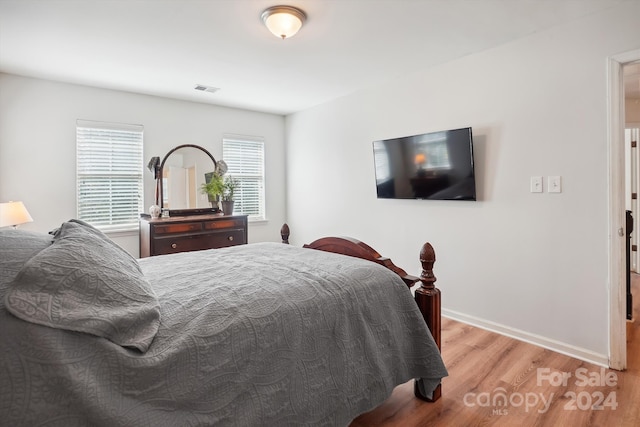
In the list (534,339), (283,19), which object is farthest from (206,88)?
(534,339)

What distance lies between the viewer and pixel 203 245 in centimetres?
390

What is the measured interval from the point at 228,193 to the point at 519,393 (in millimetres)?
3769

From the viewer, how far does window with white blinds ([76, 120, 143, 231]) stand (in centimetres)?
371

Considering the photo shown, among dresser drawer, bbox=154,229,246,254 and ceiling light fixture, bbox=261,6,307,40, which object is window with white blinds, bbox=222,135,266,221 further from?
ceiling light fixture, bbox=261,6,307,40

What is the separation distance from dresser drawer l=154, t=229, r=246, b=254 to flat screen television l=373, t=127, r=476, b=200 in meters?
1.80

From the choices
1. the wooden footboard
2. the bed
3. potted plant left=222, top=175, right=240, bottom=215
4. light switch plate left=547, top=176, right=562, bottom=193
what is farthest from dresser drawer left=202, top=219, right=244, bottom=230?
light switch plate left=547, top=176, right=562, bottom=193

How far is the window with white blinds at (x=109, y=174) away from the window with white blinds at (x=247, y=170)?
1.14 m

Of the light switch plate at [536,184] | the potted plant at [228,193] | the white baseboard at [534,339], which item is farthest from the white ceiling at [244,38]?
the white baseboard at [534,339]

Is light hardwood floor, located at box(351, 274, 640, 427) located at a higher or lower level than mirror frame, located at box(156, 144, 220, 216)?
lower

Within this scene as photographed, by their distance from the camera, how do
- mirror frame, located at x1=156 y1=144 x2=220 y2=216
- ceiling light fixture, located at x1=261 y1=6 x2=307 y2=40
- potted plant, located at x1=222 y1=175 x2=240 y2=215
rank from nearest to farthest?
ceiling light fixture, located at x1=261 y1=6 x2=307 y2=40
mirror frame, located at x1=156 y1=144 x2=220 y2=216
potted plant, located at x1=222 y1=175 x2=240 y2=215

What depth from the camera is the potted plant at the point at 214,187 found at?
14.3 feet

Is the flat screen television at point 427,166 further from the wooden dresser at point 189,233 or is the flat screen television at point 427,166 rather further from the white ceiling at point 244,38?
the wooden dresser at point 189,233

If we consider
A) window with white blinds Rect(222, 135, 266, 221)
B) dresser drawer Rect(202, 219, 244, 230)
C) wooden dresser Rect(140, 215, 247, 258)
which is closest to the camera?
wooden dresser Rect(140, 215, 247, 258)

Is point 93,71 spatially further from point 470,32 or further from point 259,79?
point 470,32
